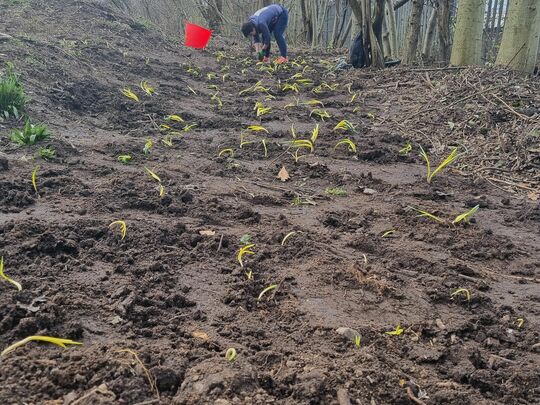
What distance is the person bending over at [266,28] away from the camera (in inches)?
368

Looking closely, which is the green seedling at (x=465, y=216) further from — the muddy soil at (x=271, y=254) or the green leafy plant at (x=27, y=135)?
the green leafy plant at (x=27, y=135)

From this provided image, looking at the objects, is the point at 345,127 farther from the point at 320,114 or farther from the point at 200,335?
the point at 200,335

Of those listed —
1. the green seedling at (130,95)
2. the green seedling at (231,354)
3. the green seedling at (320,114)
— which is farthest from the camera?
the green seedling at (130,95)

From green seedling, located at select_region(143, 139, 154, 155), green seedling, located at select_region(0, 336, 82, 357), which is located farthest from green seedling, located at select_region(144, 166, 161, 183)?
green seedling, located at select_region(0, 336, 82, 357)

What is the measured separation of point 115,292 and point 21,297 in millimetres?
358

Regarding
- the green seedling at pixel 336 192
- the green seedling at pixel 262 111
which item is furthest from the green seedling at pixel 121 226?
the green seedling at pixel 262 111

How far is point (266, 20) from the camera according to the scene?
9641 millimetres

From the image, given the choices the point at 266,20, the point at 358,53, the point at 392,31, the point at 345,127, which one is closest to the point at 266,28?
the point at 266,20

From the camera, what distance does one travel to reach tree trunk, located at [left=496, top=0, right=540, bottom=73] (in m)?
5.93

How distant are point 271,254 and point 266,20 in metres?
7.86

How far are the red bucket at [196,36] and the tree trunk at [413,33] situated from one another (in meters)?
4.47

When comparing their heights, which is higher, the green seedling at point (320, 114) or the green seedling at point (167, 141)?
the green seedling at point (320, 114)

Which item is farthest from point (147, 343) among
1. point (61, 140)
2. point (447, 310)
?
point (61, 140)

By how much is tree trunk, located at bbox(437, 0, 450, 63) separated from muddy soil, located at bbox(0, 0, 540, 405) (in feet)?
7.08
